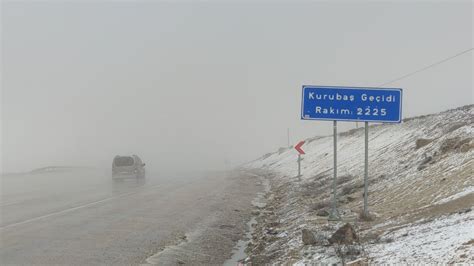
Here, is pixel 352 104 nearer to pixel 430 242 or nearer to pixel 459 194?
pixel 459 194

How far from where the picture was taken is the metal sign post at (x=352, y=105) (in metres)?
10.1

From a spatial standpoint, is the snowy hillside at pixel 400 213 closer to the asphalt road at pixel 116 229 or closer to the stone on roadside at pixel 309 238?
the stone on roadside at pixel 309 238

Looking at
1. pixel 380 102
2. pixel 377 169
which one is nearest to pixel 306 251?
pixel 380 102

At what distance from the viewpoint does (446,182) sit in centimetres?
955

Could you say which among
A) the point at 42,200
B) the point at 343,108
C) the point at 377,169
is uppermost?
the point at 343,108

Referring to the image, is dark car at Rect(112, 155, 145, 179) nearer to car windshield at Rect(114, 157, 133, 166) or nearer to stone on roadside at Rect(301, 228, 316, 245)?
car windshield at Rect(114, 157, 133, 166)

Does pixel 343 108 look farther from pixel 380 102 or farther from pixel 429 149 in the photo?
pixel 429 149

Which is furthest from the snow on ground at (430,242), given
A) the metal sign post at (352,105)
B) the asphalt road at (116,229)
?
the asphalt road at (116,229)

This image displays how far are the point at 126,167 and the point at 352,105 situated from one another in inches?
924

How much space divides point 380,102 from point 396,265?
17.7 feet

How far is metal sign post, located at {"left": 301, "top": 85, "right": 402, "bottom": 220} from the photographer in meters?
10.1

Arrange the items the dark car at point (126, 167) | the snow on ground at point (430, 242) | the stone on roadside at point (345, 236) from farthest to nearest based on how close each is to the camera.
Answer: the dark car at point (126, 167), the stone on roadside at point (345, 236), the snow on ground at point (430, 242)

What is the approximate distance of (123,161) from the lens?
3191cm

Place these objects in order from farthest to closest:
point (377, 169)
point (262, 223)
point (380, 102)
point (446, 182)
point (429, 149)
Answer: point (377, 169), point (429, 149), point (262, 223), point (380, 102), point (446, 182)
